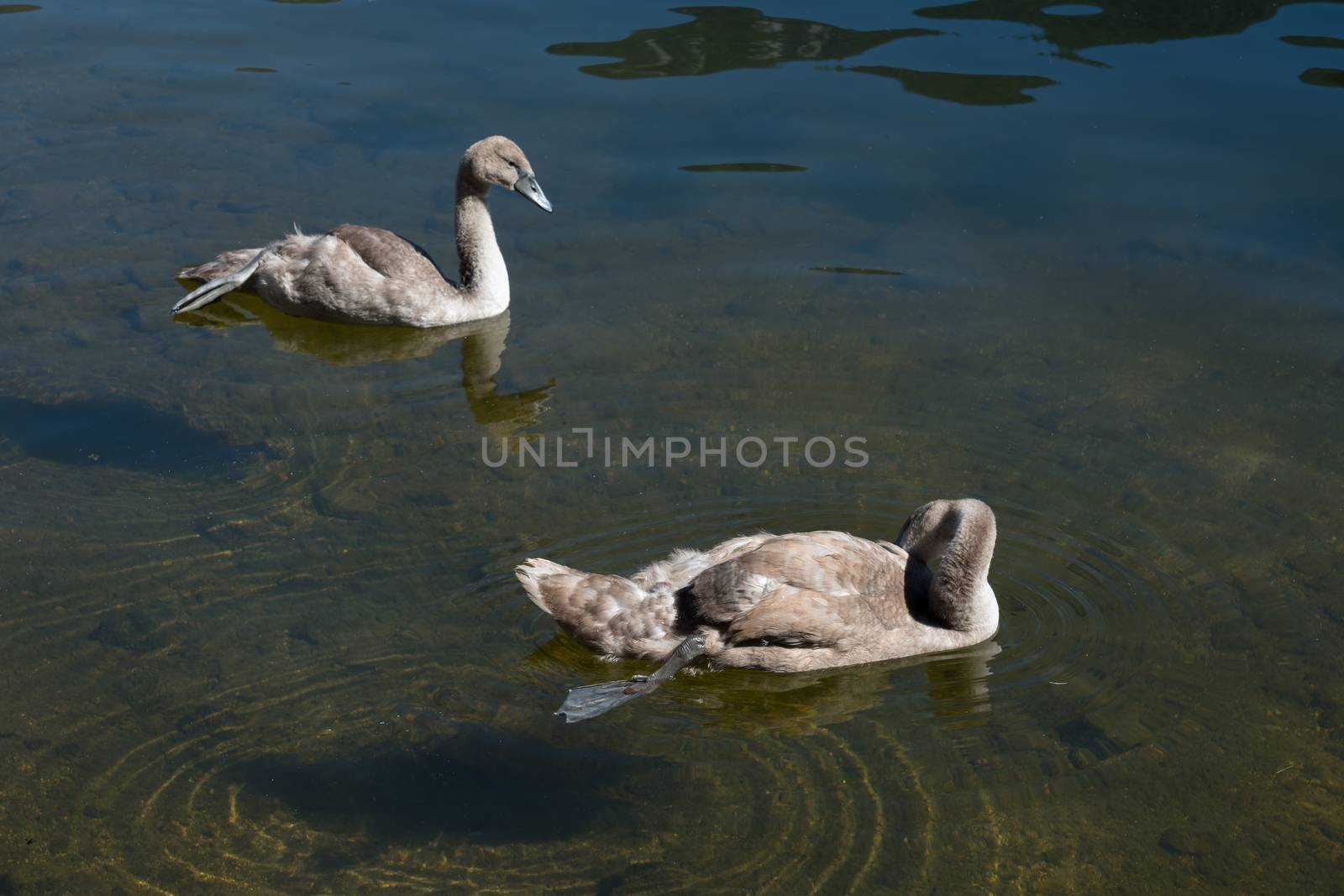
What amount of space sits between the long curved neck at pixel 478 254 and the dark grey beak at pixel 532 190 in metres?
0.32

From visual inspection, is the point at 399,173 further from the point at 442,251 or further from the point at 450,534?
the point at 450,534

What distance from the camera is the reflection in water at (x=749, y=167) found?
13.3 meters

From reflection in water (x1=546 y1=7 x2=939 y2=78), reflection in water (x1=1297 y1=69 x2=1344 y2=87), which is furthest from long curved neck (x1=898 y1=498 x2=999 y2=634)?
reflection in water (x1=1297 y1=69 x2=1344 y2=87)

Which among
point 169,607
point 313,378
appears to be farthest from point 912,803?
point 313,378

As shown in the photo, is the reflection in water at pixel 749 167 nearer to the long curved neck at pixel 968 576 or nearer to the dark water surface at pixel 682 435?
the dark water surface at pixel 682 435

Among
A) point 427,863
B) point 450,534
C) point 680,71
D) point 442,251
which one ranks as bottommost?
point 427,863

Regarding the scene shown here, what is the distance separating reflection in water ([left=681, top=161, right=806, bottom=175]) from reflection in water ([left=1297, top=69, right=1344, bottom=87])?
17.8ft

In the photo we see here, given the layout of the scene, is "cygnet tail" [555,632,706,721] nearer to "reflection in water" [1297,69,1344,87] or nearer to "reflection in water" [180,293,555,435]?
"reflection in water" [180,293,555,435]

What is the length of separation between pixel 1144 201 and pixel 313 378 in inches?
281

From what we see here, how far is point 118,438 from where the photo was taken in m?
9.37

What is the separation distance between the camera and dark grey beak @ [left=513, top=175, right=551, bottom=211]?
463 inches

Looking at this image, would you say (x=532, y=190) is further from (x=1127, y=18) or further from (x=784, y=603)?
(x=1127, y=18)

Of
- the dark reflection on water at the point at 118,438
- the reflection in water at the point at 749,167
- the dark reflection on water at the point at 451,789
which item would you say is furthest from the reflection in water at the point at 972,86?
the dark reflection on water at the point at 451,789

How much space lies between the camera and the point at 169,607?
7.73 metres
